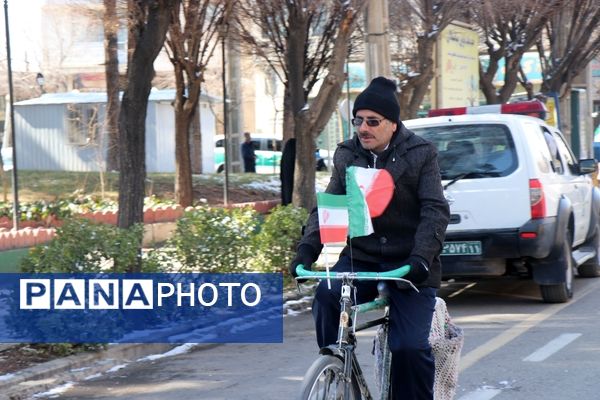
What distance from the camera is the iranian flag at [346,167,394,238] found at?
4.59m

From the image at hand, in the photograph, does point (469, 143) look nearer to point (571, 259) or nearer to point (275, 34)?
point (571, 259)

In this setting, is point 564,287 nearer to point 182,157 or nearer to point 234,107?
point 182,157

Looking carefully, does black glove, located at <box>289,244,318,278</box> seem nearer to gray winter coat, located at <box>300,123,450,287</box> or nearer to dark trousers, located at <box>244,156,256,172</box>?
gray winter coat, located at <box>300,123,450,287</box>

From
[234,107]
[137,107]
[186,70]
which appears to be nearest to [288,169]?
[186,70]

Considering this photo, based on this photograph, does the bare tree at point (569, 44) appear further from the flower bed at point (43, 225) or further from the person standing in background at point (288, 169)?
the person standing in background at point (288, 169)

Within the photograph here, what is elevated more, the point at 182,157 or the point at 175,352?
the point at 182,157

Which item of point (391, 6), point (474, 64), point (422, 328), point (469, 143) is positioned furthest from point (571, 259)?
point (474, 64)

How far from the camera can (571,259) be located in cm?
1054

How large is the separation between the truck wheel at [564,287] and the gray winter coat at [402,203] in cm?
566

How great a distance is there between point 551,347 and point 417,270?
424cm

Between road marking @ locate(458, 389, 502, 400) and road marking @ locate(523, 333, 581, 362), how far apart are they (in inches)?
43.2

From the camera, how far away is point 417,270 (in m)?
4.50

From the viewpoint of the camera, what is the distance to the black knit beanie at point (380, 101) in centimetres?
476

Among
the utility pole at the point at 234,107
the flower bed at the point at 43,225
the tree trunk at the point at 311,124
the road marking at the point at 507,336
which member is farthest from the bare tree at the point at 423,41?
the road marking at the point at 507,336
